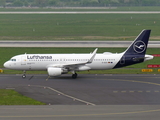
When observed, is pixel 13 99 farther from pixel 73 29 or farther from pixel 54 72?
pixel 73 29

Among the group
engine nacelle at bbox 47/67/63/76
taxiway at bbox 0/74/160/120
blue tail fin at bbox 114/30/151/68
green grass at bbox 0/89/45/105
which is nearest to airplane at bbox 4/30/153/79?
blue tail fin at bbox 114/30/151/68

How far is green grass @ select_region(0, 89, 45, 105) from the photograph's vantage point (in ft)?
121

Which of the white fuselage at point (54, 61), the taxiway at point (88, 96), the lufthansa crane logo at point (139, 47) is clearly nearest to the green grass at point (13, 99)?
the taxiway at point (88, 96)

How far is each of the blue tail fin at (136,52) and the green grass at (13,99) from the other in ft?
58.1

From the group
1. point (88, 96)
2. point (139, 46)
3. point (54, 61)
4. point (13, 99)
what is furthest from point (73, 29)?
point (13, 99)

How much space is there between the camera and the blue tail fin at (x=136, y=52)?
53209 mm

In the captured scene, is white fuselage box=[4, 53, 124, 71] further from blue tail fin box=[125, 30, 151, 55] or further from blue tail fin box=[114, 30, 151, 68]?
blue tail fin box=[125, 30, 151, 55]

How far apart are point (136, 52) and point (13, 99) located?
2229 centimetres

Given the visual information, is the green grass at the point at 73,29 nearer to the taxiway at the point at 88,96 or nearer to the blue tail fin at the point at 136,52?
the blue tail fin at the point at 136,52

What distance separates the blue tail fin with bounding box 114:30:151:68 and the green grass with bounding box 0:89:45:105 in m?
17.7

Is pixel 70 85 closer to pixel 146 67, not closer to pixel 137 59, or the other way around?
pixel 137 59

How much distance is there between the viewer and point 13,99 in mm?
38750

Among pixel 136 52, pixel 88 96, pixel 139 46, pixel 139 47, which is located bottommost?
pixel 88 96
